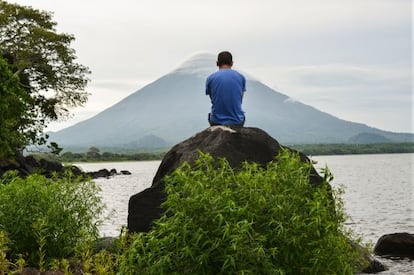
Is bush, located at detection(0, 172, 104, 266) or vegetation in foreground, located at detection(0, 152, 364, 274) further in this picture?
bush, located at detection(0, 172, 104, 266)

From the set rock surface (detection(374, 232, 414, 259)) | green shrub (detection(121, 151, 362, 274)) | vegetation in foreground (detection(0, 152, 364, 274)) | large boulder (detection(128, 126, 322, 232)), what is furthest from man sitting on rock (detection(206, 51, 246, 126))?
rock surface (detection(374, 232, 414, 259))

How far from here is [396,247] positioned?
22578mm

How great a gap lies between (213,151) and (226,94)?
1207 millimetres

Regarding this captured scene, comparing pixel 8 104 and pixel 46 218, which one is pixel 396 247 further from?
pixel 8 104

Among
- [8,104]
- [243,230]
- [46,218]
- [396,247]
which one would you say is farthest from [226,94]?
[8,104]

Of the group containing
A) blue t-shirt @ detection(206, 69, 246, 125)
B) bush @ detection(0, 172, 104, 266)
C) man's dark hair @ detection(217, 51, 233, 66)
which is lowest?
bush @ detection(0, 172, 104, 266)

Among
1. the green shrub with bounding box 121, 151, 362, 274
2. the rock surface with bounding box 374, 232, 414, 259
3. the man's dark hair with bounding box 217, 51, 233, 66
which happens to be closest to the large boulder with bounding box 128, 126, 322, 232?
the man's dark hair with bounding box 217, 51, 233, 66

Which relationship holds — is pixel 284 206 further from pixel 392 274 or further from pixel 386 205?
pixel 386 205

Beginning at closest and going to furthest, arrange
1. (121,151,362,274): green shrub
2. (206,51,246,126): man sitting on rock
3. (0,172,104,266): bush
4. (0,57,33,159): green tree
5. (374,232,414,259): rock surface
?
(121,151,362,274): green shrub < (0,172,104,266): bush < (206,51,246,126): man sitting on rock < (374,232,414,259): rock surface < (0,57,33,159): green tree

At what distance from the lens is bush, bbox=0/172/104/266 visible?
10.9 metres

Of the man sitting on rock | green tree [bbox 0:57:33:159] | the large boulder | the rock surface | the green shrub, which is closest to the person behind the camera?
the green shrub

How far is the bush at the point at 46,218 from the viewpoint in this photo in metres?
10.9

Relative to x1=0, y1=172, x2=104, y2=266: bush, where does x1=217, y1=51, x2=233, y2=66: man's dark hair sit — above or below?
above

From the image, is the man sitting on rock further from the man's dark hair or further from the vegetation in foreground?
the vegetation in foreground
